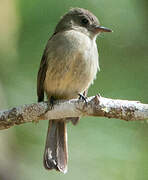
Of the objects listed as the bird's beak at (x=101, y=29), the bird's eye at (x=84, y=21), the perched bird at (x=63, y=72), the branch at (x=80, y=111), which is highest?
the bird's eye at (x=84, y=21)

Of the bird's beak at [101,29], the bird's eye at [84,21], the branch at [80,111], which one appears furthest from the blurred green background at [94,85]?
the branch at [80,111]

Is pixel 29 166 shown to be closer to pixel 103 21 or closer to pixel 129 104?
pixel 129 104

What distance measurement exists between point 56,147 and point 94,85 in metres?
0.66

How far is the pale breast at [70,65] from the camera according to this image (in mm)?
3699

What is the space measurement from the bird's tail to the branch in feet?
2.02

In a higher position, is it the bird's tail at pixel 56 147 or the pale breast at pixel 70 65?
the pale breast at pixel 70 65

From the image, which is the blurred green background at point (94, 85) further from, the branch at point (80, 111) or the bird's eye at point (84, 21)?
the branch at point (80, 111)

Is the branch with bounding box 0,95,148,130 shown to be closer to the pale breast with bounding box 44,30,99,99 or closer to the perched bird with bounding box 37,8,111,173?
the perched bird with bounding box 37,8,111,173

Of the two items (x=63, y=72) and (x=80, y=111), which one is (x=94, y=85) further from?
(x=80, y=111)

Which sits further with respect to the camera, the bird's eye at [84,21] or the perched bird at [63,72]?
the bird's eye at [84,21]

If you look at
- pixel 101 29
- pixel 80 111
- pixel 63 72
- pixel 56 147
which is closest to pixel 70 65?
pixel 63 72

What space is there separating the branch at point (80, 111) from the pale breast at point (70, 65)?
1.57 feet

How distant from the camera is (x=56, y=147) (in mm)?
3967

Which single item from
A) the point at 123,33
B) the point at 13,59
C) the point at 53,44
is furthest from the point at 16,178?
the point at 123,33
